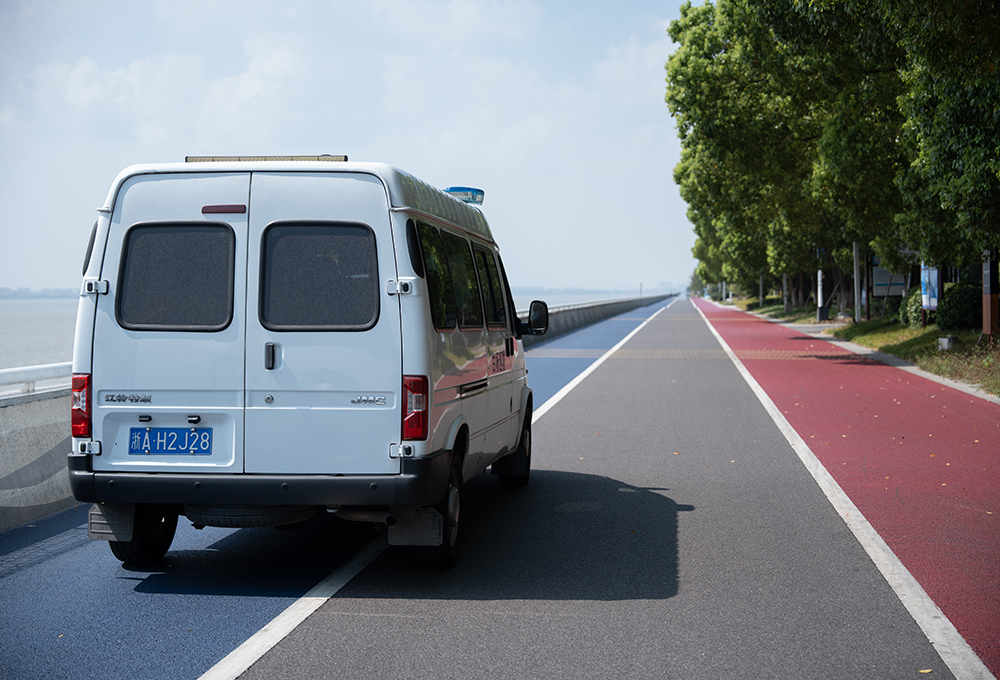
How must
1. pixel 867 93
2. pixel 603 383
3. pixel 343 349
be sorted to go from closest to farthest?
pixel 343 349 < pixel 603 383 < pixel 867 93

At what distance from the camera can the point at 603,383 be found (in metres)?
18.4

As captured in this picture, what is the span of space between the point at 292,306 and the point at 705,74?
853 inches

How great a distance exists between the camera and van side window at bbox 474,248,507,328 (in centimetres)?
744

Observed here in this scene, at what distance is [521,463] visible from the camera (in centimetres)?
866

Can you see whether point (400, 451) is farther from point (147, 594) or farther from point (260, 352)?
point (147, 594)

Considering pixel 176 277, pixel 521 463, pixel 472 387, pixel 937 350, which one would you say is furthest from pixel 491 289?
pixel 937 350

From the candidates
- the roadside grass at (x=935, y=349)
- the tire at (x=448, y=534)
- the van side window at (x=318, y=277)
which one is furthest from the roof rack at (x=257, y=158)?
the roadside grass at (x=935, y=349)

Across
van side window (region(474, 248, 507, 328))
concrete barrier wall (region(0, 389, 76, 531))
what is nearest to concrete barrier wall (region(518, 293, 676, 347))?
van side window (region(474, 248, 507, 328))

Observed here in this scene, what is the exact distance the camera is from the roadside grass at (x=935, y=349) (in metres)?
17.4

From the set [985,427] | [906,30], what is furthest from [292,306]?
[985,427]

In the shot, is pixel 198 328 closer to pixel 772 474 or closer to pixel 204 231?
pixel 204 231

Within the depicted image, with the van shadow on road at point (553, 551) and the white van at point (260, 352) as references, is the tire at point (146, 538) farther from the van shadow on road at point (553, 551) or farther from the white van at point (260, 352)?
the van shadow on road at point (553, 551)

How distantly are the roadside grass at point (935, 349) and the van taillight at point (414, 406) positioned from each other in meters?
12.4

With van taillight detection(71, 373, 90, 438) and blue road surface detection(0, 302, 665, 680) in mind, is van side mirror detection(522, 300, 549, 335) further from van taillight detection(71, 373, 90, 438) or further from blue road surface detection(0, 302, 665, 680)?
van taillight detection(71, 373, 90, 438)
